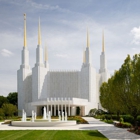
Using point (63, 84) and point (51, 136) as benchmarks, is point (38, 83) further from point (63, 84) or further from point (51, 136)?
point (51, 136)

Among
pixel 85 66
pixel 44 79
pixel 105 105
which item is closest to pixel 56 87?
pixel 44 79

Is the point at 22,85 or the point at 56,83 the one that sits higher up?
the point at 56,83

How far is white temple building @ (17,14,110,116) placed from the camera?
216 feet

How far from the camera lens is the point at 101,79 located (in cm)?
7088

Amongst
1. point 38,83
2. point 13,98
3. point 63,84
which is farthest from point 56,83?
point 13,98

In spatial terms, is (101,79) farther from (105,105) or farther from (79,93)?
(105,105)

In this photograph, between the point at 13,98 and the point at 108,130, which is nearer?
the point at 108,130

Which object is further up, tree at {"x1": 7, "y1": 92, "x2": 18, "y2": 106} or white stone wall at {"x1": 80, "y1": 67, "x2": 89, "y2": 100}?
white stone wall at {"x1": 80, "y1": 67, "x2": 89, "y2": 100}

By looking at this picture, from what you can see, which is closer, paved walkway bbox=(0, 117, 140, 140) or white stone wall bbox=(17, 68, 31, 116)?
paved walkway bbox=(0, 117, 140, 140)

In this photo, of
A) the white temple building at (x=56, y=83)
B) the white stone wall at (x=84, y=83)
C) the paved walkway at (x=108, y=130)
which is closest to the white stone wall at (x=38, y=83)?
the white temple building at (x=56, y=83)

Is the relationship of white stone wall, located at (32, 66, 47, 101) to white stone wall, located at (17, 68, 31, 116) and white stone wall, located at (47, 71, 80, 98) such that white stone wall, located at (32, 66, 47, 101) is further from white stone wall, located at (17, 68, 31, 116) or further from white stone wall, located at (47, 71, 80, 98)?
white stone wall, located at (47, 71, 80, 98)

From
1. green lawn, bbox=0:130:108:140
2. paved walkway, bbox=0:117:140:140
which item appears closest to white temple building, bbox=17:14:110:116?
paved walkway, bbox=0:117:140:140

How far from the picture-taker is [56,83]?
235 ft

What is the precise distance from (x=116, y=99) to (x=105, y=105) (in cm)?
1482
